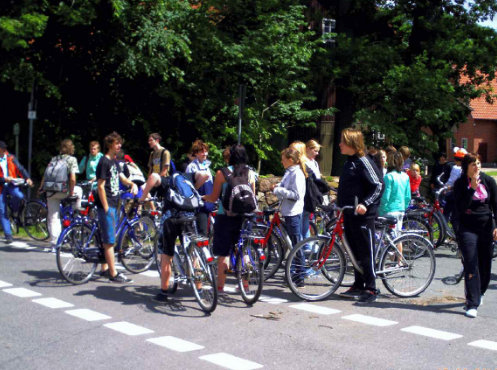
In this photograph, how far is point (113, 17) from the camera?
1600 cm

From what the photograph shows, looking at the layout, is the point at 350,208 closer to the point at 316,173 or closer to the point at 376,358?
the point at 316,173

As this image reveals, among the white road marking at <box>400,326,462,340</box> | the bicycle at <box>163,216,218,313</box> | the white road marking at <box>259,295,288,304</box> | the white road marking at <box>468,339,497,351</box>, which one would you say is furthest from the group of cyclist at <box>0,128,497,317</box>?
the white road marking at <box>468,339,497,351</box>

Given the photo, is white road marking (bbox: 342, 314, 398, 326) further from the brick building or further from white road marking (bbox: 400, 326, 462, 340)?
the brick building

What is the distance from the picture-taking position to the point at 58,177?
11609mm

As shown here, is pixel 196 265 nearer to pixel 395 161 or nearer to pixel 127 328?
pixel 127 328

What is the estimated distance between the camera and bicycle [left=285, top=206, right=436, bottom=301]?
8.04 meters

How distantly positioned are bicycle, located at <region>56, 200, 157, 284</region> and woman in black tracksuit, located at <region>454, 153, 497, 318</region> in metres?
4.04

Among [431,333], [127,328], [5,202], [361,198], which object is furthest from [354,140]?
[5,202]

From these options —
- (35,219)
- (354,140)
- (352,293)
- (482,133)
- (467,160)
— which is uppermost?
(482,133)

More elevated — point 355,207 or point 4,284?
point 355,207

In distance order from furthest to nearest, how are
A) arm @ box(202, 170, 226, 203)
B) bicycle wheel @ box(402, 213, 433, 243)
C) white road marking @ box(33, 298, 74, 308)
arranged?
bicycle wheel @ box(402, 213, 433, 243) → arm @ box(202, 170, 226, 203) → white road marking @ box(33, 298, 74, 308)

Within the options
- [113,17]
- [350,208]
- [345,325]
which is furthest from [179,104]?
[345,325]

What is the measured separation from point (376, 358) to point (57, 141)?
534 inches

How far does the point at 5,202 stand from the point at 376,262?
284 inches
